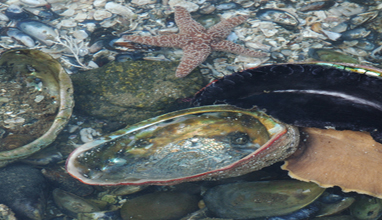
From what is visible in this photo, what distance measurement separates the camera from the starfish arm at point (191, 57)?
4.00 metres


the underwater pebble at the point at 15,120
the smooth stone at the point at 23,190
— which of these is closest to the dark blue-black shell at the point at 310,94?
the smooth stone at the point at 23,190

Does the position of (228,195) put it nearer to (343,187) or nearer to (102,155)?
(343,187)

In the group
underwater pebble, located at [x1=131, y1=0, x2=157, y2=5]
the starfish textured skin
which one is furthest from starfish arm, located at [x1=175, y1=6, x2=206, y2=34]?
underwater pebble, located at [x1=131, y1=0, x2=157, y2=5]

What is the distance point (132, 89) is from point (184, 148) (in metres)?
1.24

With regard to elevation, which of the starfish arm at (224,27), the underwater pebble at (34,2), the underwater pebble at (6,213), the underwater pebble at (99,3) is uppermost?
the starfish arm at (224,27)

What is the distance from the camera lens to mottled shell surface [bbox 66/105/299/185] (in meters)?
2.70

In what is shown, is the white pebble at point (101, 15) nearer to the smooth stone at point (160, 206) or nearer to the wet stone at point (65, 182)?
the wet stone at point (65, 182)

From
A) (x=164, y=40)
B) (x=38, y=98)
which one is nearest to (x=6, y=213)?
(x=38, y=98)

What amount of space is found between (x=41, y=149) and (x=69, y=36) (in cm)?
240

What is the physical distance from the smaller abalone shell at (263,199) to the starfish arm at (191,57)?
174cm

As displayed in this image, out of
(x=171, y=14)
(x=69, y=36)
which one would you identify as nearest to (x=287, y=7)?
(x=171, y=14)

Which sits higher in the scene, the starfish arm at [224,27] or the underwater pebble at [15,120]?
the starfish arm at [224,27]

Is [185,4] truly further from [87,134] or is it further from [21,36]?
[87,134]

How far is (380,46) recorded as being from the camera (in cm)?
429
